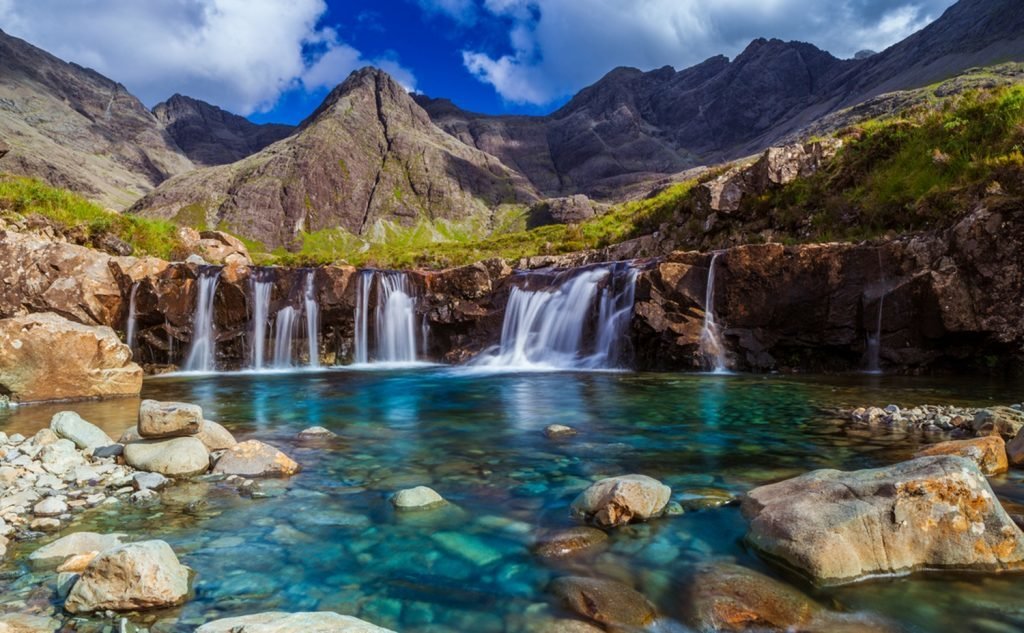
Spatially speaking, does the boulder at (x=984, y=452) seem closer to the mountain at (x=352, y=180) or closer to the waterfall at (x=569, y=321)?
the waterfall at (x=569, y=321)

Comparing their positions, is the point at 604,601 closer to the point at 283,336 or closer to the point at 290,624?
the point at 290,624

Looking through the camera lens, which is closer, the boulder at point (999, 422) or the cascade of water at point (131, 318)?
the boulder at point (999, 422)

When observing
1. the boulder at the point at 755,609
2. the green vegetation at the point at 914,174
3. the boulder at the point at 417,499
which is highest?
the green vegetation at the point at 914,174

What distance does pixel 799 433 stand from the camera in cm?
909

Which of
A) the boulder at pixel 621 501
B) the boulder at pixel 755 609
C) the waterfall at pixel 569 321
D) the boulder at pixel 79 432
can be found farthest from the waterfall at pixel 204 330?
the boulder at pixel 755 609

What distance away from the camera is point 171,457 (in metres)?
7.18

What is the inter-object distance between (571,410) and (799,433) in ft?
14.5

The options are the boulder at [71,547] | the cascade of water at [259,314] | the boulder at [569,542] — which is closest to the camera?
the boulder at [71,547]

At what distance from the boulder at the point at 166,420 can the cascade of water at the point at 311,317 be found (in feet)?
52.5

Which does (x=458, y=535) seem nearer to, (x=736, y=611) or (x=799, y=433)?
(x=736, y=611)

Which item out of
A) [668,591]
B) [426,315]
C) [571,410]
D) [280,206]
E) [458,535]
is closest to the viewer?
[668,591]

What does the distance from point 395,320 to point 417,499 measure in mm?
19313

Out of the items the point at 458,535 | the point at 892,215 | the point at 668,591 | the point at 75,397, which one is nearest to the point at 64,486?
the point at 458,535

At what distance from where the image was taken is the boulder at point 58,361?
1234 cm
